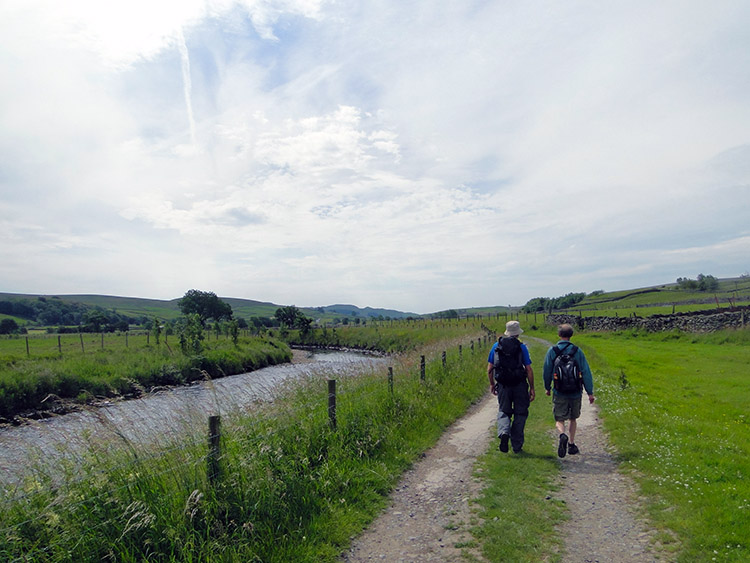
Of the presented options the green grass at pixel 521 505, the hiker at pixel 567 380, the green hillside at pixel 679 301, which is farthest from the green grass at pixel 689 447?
the green hillside at pixel 679 301

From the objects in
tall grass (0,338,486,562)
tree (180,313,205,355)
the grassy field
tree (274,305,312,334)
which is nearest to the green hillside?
the grassy field

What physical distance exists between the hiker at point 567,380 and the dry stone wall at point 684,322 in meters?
27.3

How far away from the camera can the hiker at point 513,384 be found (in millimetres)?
7562

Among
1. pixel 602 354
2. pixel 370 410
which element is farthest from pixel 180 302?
pixel 370 410

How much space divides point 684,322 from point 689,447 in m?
31.1

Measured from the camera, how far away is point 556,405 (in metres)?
7.51

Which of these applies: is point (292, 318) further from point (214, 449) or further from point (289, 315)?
point (214, 449)

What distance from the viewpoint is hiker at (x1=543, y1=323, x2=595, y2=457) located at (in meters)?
7.21

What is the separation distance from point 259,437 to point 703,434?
25.6ft

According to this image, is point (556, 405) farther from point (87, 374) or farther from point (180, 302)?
point (180, 302)

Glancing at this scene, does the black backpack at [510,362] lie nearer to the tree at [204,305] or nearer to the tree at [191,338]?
the tree at [191,338]

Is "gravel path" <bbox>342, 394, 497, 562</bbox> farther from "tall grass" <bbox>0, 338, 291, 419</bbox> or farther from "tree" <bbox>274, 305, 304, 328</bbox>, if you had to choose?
"tree" <bbox>274, 305, 304, 328</bbox>

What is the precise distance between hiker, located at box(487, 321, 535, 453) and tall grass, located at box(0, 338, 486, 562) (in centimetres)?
175

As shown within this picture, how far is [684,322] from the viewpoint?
32312 mm
